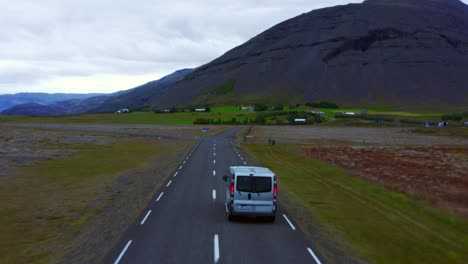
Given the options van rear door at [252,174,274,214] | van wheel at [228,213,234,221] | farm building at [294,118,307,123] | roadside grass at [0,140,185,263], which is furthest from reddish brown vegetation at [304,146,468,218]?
farm building at [294,118,307,123]

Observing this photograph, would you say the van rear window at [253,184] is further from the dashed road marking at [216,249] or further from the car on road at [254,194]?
the dashed road marking at [216,249]

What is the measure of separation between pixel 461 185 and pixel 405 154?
2907 cm

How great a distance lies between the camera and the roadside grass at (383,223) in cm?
1538

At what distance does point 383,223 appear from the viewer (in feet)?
65.1

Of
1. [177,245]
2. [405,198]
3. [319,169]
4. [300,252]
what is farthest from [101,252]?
[319,169]

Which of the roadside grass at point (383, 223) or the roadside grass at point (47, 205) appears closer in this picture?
the roadside grass at point (383, 223)

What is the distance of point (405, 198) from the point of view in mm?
26312

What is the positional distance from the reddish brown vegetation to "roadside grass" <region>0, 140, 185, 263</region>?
2051cm

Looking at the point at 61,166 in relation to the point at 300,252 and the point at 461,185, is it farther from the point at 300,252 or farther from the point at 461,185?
the point at 461,185

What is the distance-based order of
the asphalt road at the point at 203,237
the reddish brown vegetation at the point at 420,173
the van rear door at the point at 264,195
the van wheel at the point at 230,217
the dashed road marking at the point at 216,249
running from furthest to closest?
the reddish brown vegetation at the point at 420,173
the van wheel at the point at 230,217
the van rear door at the point at 264,195
the asphalt road at the point at 203,237
the dashed road marking at the point at 216,249

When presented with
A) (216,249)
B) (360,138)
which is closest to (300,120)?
(360,138)

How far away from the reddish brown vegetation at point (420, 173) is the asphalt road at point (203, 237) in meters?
11.6

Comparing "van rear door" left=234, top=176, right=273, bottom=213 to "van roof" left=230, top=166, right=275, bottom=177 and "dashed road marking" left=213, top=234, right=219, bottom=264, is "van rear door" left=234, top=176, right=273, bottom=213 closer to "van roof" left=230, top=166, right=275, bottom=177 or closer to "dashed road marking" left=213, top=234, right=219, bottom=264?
"van roof" left=230, top=166, right=275, bottom=177

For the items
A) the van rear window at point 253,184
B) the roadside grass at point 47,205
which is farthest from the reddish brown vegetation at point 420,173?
the roadside grass at point 47,205
